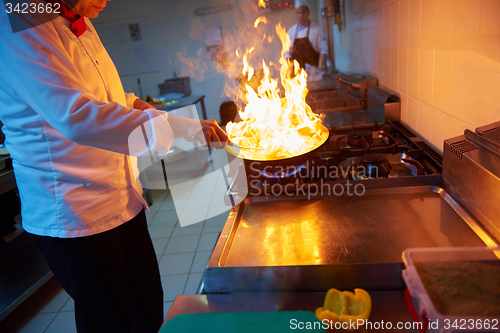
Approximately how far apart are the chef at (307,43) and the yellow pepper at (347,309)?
359 centimetres

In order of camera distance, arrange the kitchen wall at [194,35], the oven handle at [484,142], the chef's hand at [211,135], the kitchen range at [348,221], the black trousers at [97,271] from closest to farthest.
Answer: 1. the kitchen range at [348,221]
2. the oven handle at [484,142]
3. the chef's hand at [211,135]
4. the black trousers at [97,271]
5. the kitchen wall at [194,35]

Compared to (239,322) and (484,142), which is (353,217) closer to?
(484,142)

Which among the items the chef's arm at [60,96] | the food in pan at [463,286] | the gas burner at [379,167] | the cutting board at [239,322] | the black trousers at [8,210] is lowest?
the black trousers at [8,210]

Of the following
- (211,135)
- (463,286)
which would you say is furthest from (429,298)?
(211,135)

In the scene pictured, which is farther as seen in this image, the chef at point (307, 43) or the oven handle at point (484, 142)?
the chef at point (307, 43)

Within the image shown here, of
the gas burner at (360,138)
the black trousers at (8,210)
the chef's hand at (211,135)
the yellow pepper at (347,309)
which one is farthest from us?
the black trousers at (8,210)

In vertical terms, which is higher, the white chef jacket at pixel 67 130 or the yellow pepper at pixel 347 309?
the white chef jacket at pixel 67 130

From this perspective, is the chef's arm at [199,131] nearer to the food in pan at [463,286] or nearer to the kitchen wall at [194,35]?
the food in pan at [463,286]

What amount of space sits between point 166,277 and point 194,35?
5.66 meters

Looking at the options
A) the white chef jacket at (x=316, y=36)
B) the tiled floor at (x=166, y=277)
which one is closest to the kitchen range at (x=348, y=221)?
the tiled floor at (x=166, y=277)

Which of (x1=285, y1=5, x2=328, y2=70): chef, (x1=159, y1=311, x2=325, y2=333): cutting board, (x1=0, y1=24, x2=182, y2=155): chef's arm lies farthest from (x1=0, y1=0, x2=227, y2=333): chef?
(x1=285, y1=5, x2=328, y2=70): chef

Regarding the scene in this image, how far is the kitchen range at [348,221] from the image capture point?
77cm

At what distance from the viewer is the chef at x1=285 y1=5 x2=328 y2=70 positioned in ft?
12.8

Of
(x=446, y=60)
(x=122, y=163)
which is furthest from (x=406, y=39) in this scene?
(x=122, y=163)
